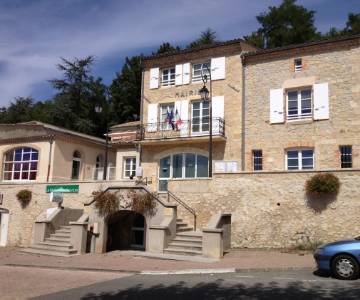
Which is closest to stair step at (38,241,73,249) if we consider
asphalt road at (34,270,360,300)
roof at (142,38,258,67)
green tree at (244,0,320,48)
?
asphalt road at (34,270,360,300)

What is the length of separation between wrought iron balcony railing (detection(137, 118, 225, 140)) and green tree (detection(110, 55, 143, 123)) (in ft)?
60.5

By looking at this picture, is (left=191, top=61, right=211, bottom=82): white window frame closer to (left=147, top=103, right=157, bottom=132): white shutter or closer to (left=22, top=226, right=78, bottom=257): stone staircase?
(left=147, top=103, right=157, bottom=132): white shutter

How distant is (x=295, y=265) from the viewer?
12.6 meters

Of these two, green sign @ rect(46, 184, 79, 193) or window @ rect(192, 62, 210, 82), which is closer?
green sign @ rect(46, 184, 79, 193)

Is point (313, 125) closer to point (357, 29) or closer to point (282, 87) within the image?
point (282, 87)

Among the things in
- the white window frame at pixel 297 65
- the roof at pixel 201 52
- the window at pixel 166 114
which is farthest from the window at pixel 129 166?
the white window frame at pixel 297 65

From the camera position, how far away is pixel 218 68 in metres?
23.9

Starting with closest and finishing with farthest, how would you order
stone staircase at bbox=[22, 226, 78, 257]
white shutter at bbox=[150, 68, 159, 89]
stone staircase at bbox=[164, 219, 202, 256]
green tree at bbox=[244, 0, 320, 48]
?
1. stone staircase at bbox=[164, 219, 202, 256]
2. stone staircase at bbox=[22, 226, 78, 257]
3. white shutter at bbox=[150, 68, 159, 89]
4. green tree at bbox=[244, 0, 320, 48]

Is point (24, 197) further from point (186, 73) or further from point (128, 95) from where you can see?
point (128, 95)

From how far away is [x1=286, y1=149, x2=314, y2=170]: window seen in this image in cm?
2088

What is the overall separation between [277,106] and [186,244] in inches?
370

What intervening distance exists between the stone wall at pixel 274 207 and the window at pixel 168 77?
8492 mm

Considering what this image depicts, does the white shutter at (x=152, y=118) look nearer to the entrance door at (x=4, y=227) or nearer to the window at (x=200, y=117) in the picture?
the window at (x=200, y=117)

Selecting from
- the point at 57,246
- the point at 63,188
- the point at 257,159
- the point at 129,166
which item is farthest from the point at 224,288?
the point at 129,166
